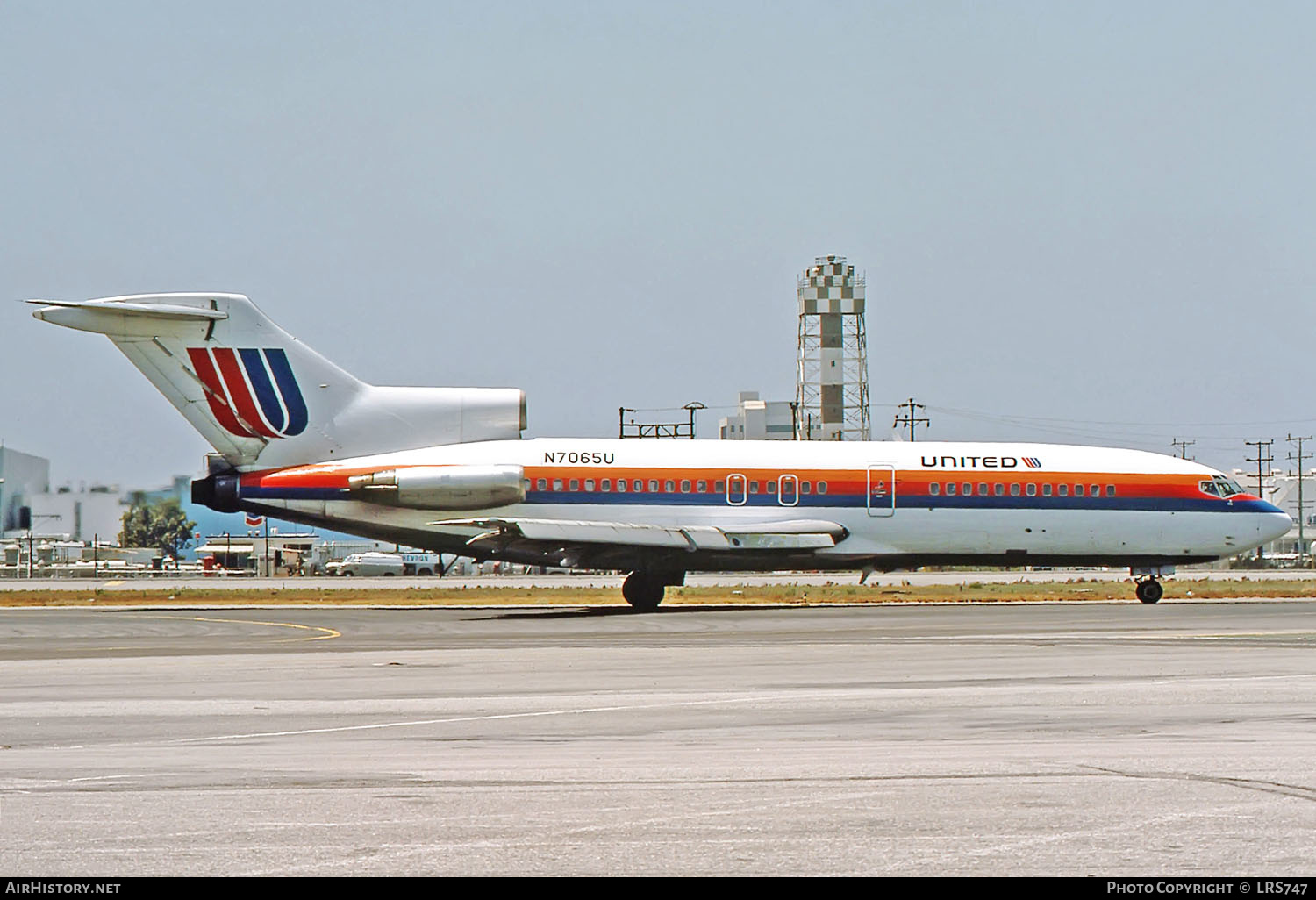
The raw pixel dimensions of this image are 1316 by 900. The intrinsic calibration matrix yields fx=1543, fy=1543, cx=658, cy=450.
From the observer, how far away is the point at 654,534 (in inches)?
1433

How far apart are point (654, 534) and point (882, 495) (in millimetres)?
5955

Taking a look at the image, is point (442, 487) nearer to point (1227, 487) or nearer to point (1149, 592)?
point (1149, 592)

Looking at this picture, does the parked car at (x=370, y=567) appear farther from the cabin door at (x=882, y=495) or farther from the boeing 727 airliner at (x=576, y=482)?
the cabin door at (x=882, y=495)

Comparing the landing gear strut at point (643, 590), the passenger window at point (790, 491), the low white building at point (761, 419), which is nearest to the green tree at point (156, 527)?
the low white building at point (761, 419)

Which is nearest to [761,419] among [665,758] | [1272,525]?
[1272,525]

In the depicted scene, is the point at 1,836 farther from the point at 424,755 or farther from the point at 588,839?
the point at 424,755

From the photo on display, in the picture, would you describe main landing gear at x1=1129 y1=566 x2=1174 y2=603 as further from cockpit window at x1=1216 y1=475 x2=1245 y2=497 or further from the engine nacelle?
the engine nacelle

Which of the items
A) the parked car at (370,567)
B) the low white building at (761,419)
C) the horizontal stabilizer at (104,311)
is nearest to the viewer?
the horizontal stabilizer at (104,311)

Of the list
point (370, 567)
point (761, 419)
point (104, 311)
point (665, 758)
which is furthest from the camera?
point (761, 419)

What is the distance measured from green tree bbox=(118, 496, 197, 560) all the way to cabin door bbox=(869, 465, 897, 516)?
421ft

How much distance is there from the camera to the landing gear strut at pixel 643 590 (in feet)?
124

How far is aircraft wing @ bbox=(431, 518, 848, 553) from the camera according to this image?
115ft

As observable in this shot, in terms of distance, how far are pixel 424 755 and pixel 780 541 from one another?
26350 mm

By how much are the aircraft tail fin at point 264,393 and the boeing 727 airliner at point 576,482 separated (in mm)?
42
